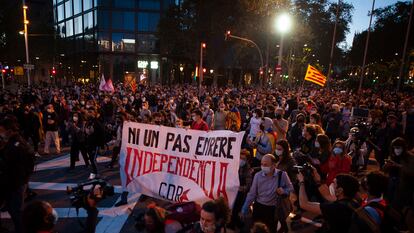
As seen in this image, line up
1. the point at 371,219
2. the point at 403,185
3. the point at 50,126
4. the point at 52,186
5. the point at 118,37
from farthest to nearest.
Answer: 1. the point at 118,37
2. the point at 50,126
3. the point at 52,186
4. the point at 403,185
5. the point at 371,219

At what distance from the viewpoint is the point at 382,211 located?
9.87 feet

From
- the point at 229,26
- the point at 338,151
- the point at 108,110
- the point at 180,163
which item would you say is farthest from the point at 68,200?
the point at 229,26

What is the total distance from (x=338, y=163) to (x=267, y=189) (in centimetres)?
184

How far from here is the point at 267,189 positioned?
14.1 feet

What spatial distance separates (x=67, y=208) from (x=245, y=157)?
12.3ft

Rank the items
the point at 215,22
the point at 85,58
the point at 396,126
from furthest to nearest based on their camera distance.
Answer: the point at 85,58 < the point at 215,22 < the point at 396,126

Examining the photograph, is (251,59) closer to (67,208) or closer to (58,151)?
(58,151)

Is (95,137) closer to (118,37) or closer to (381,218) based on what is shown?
(381,218)

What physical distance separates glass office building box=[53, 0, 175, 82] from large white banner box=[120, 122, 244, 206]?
38.2 m

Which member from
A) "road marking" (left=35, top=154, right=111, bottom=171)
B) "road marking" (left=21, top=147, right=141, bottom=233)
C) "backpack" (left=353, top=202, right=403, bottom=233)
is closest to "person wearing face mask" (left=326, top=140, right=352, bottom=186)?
"backpack" (left=353, top=202, right=403, bottom=233)

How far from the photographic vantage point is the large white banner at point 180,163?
4.83 metres

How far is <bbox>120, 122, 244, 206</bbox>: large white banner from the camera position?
4.83 meters

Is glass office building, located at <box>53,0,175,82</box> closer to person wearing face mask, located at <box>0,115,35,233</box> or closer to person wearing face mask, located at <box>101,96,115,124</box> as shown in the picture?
person wearing face mask, located at <box>101,96,115,124</box>

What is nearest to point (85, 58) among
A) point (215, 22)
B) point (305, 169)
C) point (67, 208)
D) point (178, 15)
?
point (178, 15)
